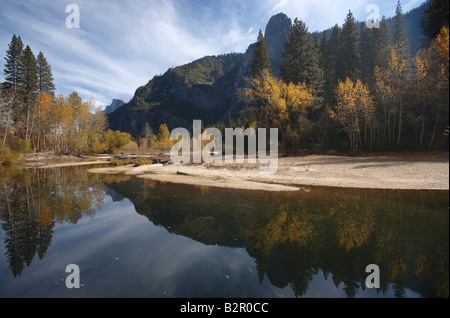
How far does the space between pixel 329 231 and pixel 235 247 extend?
3244 mm

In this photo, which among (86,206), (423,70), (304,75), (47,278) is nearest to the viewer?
(47,278)

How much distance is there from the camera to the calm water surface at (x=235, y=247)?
13.3 ft

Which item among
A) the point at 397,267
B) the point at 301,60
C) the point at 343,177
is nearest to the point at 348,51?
the point at 301,60

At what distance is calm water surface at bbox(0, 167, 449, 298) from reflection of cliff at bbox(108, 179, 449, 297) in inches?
1.3

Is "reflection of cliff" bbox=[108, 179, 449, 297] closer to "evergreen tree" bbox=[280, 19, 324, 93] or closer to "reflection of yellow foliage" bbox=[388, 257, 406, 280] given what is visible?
"reflection of yellow foliage" bbox=[388, 257, 406, 280]

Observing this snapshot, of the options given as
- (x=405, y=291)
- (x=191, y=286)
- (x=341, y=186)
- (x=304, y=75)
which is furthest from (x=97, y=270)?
(x=304, y=75)

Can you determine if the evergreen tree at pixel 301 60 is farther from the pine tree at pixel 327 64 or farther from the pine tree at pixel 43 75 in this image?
the pine tree at pixel 43 75

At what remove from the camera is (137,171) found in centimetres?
2442

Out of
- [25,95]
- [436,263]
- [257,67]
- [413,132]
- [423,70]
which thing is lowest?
[436,263]

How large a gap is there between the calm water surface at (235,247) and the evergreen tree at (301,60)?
28393mm

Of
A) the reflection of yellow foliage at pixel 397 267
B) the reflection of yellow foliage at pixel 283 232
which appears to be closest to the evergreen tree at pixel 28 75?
the reflection of yellow foliage at pixel 283 232

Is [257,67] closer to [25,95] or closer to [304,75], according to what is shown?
[304,75]
